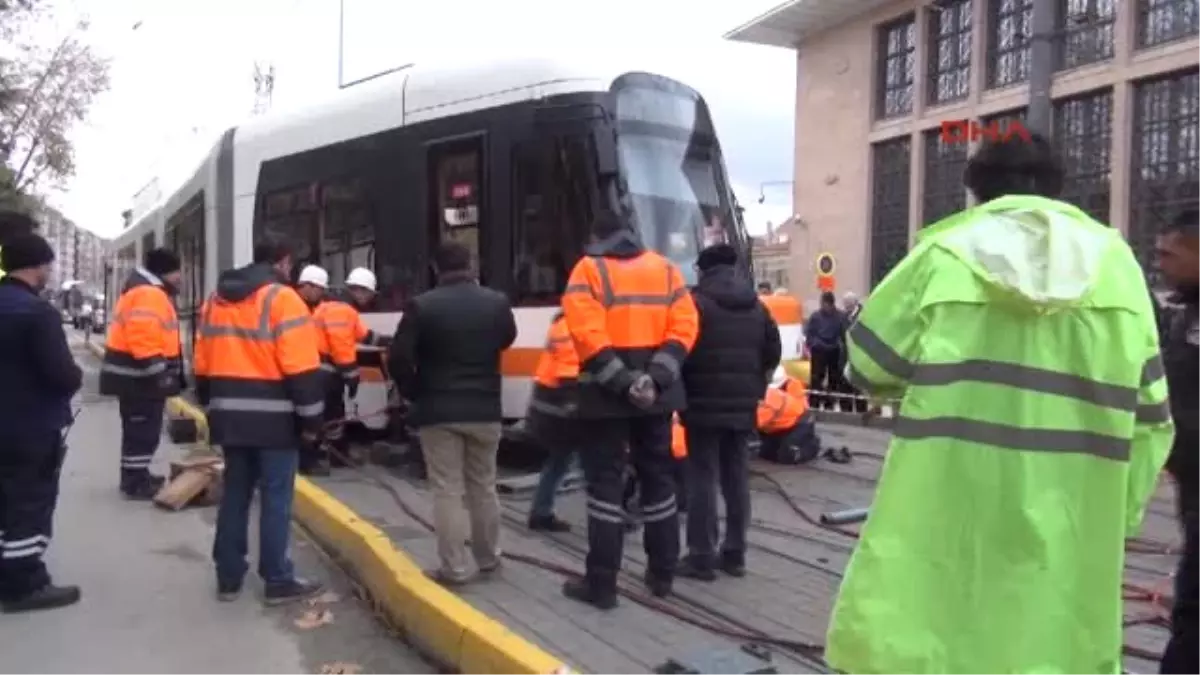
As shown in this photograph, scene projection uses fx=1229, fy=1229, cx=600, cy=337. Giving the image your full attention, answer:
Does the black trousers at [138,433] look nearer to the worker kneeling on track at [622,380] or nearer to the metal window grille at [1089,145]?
the worker kneeling on track at [622,380]

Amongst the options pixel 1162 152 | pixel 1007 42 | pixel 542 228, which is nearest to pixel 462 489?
pixel 542 228

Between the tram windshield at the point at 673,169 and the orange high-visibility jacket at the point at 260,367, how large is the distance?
11.7 ft

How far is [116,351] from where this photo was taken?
9406mm

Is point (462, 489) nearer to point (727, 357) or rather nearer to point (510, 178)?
point (727, 357)

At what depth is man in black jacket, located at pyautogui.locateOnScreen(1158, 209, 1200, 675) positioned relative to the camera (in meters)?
3.21

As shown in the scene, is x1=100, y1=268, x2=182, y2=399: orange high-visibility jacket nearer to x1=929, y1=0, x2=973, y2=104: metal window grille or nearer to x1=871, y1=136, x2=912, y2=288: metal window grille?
x1=929, y1=0, x2=973, y2=104: metal window grille

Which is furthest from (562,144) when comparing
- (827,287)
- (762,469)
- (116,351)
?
(827,287)

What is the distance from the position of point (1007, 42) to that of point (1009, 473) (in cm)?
2495

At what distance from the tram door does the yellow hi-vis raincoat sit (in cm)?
719

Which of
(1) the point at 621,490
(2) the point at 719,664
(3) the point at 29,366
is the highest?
(3) the point at 29,366

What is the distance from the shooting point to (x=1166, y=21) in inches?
859

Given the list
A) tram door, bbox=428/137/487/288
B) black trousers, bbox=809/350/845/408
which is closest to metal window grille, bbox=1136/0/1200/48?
black trousers, bbox=809/350/845/408

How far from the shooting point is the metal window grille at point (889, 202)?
2883cm

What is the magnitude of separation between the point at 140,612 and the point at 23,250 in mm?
1976
